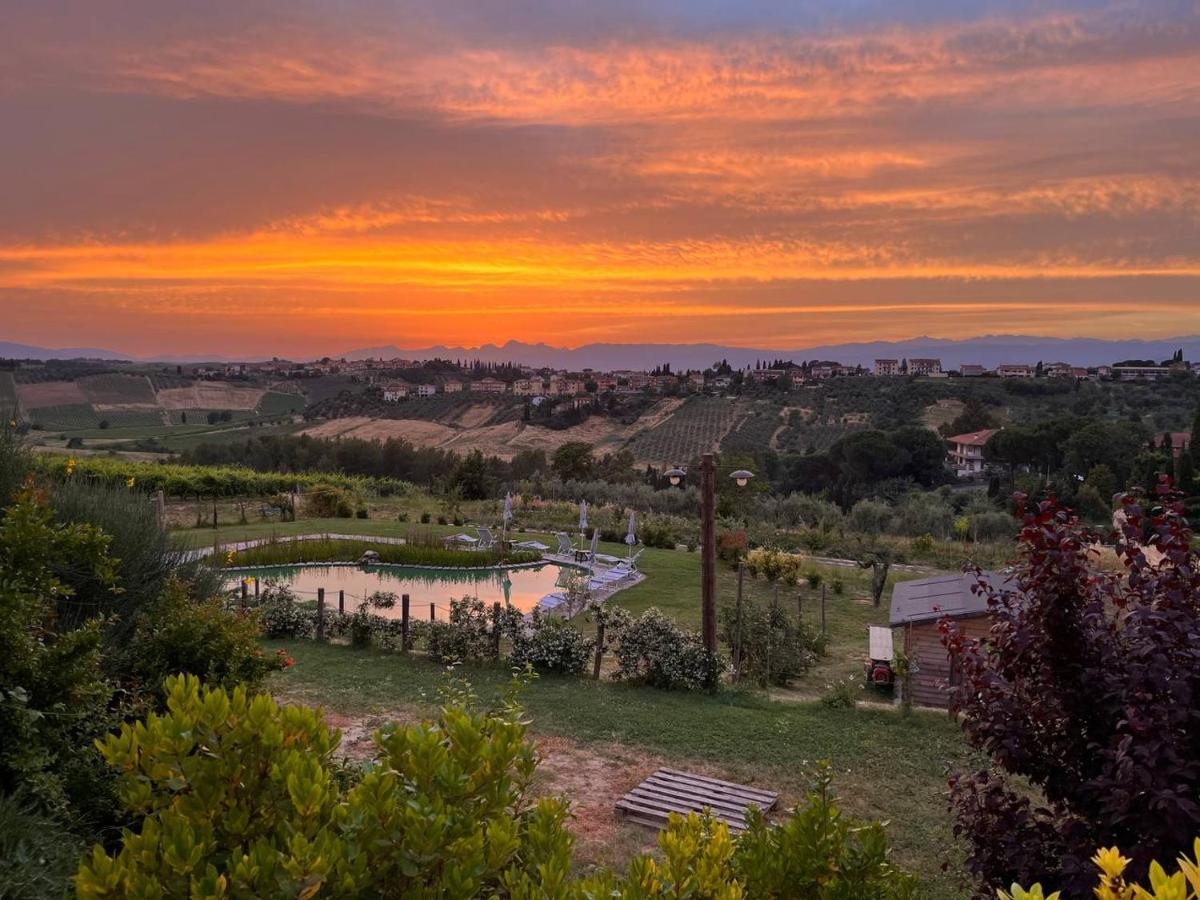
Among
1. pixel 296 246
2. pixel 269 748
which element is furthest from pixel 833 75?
pixel 269 748

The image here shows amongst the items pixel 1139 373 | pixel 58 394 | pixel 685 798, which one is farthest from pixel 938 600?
pixel 1139 373

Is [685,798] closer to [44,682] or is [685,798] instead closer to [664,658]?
[664,658]

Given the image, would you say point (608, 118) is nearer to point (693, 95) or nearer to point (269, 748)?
point (693, 95)

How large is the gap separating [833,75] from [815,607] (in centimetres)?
887

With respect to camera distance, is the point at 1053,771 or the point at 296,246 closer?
the point at 1053,771

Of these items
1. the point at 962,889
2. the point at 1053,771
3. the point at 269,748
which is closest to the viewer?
the point at 269,748

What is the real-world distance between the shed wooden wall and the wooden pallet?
3485 mm

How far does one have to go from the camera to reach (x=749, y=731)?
290 inches

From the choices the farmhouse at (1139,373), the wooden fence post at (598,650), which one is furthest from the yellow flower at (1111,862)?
the farmhouse at (1139,373)

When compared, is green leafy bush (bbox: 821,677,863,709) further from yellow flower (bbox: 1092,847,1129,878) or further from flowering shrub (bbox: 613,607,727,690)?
yellow flower (bbox: 1092,847,1129,878)

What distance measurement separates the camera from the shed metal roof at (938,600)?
8.88 metres

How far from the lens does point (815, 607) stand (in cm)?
1409

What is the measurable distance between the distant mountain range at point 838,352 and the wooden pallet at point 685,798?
82.9m

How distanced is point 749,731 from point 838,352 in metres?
106
